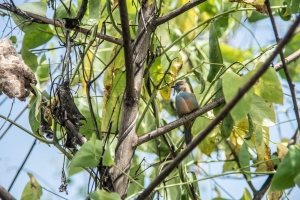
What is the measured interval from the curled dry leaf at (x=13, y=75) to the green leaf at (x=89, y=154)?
478 millimetres

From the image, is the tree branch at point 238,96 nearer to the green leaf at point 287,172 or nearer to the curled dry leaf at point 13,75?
the green leaf at point 287,172

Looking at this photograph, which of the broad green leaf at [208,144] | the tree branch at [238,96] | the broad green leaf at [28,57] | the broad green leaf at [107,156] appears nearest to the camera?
the tree branch at [238,96]

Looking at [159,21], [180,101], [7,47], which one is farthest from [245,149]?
[7,47]

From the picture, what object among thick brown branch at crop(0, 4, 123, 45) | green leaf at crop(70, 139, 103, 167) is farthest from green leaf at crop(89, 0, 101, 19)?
green leaf at crop(70, 139, 103, 167)

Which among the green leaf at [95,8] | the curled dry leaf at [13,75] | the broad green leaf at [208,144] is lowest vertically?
the curled dry leaf at [13,75]

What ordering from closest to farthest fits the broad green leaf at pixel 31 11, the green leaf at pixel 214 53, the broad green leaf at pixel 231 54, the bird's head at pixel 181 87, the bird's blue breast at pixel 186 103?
1. the green leaf at pixel 214 53
2. the broad green leaf at pixel 31 11
3. the bird's blue breast at pixel 186 103
4. the bird's head at pixel 181 87
5. the broad green leaf at pixel 231 54

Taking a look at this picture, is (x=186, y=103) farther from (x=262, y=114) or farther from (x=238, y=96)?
(x=238, y=96)

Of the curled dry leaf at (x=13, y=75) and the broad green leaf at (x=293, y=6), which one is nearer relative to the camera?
the curled dry leaf at (x=13, y=75)

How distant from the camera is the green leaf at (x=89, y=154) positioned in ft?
5.00

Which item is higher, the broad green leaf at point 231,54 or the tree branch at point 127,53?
the broad green leaf at point 231,54

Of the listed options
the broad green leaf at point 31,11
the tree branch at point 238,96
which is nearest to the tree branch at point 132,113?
the tree branch at point 238,96

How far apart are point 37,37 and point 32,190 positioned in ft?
2.77

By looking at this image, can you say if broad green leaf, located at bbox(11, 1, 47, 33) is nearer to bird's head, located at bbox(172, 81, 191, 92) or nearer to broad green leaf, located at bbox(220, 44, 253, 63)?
bird's head, located at bbox(172, 81, 191, 92)

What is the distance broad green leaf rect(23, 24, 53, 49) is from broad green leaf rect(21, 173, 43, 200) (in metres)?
0.79
